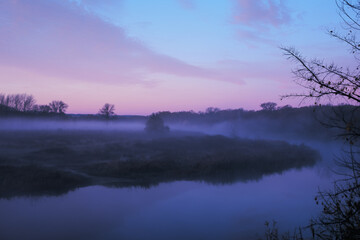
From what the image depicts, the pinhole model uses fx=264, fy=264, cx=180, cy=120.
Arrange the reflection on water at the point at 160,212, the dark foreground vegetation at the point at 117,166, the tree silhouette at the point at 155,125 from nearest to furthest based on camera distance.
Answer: the reflection on water at the point at 160,212 → the dark foreground vegetation at the point at 117,166 → the tree silhouette at the point at 155,125

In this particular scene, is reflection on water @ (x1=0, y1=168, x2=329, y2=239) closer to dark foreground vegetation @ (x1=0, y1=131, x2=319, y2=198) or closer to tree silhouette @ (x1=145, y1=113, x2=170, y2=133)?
dark foreground vegetation @ (x1=0, y1=131, x2=319, y2=198)

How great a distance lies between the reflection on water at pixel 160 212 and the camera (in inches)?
435

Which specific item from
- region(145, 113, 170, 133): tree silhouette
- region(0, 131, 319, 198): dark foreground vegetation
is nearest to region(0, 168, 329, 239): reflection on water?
region(0, 131, 319, 198): dark foreground vegetation

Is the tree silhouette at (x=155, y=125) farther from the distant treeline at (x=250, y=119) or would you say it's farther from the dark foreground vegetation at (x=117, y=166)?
the dark foreground vegetation at (x=117, y=166)

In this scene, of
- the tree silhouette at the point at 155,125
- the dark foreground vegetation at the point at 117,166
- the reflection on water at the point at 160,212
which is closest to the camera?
the reflection on water at the point at 160,212

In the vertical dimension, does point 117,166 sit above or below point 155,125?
below

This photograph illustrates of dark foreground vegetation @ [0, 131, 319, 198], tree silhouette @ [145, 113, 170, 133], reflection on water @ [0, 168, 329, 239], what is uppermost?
tree silhouette @ [145, 113, 170, 133]

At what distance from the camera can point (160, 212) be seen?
1357 centimetres

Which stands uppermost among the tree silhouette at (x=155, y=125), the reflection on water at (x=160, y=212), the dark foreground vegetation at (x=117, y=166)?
the tree silhouette at (x=155, y=125)

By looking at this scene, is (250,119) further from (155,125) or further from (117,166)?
Answer: (117,166)

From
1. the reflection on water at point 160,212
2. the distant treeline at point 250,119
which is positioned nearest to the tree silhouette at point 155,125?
the distant treeline at point 250,119

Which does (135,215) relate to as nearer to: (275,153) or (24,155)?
(24,155)

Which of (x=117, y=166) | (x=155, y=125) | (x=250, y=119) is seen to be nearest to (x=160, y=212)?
(x=117, y=166)

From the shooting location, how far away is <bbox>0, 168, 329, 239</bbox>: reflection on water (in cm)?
1105
